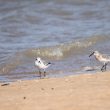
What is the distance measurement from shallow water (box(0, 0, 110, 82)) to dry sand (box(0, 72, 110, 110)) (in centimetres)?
190

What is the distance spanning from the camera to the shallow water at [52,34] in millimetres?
12570

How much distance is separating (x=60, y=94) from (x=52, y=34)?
8.45 meters

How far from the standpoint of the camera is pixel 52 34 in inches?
647

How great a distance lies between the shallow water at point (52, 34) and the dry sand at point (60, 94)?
1.90m

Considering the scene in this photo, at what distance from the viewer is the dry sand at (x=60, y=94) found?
737 centimetres

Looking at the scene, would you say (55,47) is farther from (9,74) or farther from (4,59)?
(9,74)

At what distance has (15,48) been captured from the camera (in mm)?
14453

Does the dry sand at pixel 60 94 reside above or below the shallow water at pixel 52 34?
below

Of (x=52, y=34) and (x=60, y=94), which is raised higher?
(x=52, y=34)

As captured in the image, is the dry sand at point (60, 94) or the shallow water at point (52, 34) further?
the shallow water at point (52, 34)

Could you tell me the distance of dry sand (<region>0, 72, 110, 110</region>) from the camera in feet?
24.2

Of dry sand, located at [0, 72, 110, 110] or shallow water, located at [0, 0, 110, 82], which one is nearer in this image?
dry sand, located at [0, 72, 110, 110]

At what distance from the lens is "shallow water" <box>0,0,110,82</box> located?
12.6m

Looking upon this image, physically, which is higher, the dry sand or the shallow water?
the shallow water
